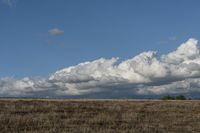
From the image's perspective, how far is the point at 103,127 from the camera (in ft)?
120

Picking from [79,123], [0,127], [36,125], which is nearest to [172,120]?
[79,123]

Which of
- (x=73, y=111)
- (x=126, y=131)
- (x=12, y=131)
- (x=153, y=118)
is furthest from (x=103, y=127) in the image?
(x=73, y=111)

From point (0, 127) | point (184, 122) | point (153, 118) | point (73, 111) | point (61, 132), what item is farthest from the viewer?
point (73, 111)

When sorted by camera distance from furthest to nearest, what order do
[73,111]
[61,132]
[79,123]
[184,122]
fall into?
[73,111], [184,122], [79,123], [61,132]

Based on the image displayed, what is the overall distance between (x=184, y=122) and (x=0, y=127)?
16.3 m

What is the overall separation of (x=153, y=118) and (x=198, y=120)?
162 inches

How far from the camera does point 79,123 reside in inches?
1555

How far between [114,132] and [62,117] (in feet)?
37.3

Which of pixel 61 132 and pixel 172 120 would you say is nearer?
pixel 61 132

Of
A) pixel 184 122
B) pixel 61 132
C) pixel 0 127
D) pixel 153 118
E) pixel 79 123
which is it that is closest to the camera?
pixel 61 132

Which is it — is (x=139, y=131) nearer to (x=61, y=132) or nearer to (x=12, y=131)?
(x=61, y=132)

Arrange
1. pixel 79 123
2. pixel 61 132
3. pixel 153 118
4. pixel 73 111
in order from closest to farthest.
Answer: pixel 61 132 < pixel 79 123 < pixel 153 118 < pixel 73 111

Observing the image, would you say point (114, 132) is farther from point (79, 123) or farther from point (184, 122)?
point (184, 122)

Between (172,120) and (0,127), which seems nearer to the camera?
(0,127)
